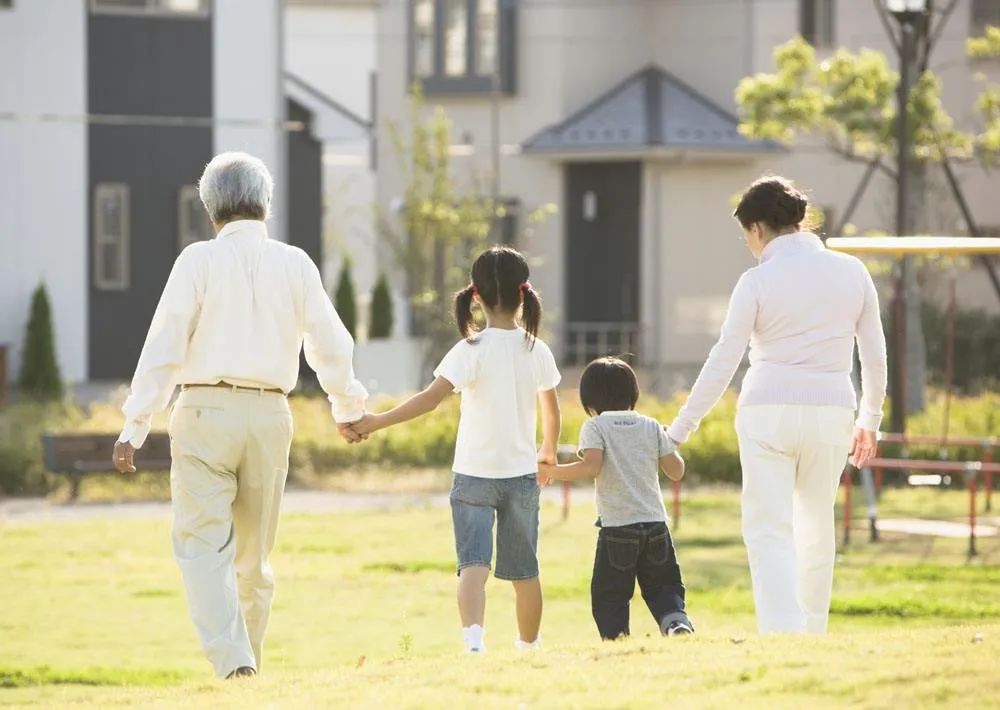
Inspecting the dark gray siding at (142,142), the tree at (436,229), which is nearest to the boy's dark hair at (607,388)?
the tree at (436,229)

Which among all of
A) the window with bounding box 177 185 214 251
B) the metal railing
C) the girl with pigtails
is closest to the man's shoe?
the girl with pigtails

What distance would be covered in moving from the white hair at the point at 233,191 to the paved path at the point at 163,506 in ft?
33.4

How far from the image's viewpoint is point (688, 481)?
803 inches

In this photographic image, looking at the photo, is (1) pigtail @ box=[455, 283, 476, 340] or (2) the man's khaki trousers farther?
(1) pigtail @ box=[455, 283, 476, 340]

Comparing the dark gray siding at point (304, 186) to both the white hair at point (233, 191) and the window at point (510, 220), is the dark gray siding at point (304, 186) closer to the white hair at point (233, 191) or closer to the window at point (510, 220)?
the window at point (510, 220)

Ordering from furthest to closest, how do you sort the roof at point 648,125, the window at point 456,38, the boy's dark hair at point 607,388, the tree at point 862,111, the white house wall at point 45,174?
the window at point 456,38 < the roof at point 648,125 < the white house wall at point 45,174 < the tree at point 862,111 < the boy's dark hair at point 607,388

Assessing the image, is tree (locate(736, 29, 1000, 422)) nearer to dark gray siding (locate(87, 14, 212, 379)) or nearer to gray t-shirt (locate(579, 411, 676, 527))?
dark gray siding (locate(87, 14, 212, 379))

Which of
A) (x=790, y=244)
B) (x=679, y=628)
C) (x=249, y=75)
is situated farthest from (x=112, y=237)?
(x=790, y=244)

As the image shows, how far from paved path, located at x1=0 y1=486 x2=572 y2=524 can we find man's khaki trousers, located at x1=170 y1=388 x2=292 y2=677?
1019 centimetres

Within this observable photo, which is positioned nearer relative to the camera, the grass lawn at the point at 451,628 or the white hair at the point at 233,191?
the grass lawn at the point at 451,628

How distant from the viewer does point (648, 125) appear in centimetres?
3341

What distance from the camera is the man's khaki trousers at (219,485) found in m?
7.55

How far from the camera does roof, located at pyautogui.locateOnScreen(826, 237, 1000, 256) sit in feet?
35.9

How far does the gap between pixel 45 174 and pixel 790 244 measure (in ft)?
70.2
